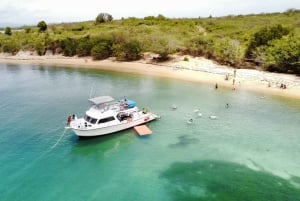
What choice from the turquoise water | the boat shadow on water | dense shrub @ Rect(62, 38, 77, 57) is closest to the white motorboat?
the turquoise water

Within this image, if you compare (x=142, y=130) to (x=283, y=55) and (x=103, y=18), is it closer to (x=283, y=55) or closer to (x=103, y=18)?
(x=283, y=55)

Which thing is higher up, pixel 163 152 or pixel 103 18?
pixel 103 18

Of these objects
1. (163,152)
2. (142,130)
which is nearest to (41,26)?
(142,130)

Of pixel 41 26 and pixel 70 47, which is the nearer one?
pixel 70 47

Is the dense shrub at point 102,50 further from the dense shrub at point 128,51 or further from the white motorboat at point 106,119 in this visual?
the white motorboat at point 106,119

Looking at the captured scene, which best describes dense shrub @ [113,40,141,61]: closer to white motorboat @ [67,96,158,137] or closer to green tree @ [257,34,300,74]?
green tree @ [257,34,300,74]

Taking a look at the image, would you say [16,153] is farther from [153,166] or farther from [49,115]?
[153,166]
